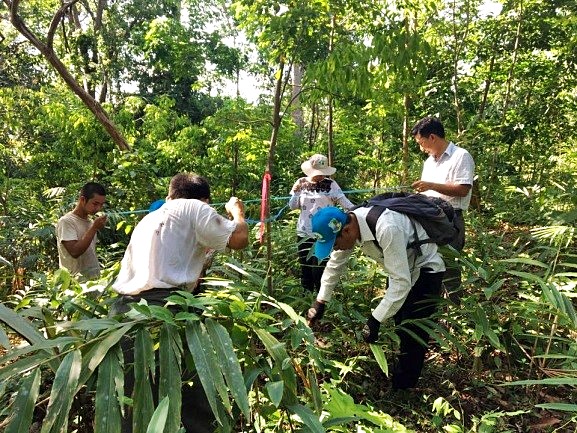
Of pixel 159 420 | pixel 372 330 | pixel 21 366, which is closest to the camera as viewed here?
pixel 159 420

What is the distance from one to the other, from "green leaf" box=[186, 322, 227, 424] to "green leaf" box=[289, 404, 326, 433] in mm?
274

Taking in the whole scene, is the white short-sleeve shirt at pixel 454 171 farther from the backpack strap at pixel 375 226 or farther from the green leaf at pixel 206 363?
the green leaf at pixel 206 363

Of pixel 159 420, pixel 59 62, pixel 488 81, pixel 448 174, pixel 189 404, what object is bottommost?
pixel 189 404

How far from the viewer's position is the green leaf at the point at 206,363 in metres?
1.25

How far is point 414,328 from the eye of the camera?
2637mm

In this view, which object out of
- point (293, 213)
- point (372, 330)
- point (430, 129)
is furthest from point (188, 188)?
point (293, 213)

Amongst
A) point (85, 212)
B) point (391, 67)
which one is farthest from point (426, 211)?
point (85, 212)

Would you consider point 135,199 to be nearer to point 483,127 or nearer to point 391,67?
point 391,67

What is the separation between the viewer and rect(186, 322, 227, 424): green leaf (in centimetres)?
125

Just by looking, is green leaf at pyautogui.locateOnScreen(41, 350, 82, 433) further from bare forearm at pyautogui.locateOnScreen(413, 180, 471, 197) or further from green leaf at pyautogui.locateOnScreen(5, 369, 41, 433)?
bare forearm at pyautogui.locateOnScreen(413, 180, 471, 197)

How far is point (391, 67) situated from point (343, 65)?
326 mm

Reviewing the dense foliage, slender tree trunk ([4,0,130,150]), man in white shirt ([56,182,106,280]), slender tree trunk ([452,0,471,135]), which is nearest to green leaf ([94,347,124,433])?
the dense foliage

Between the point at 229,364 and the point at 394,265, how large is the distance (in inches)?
48.4

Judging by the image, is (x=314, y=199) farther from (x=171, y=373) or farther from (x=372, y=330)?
(x=171, y=373)
